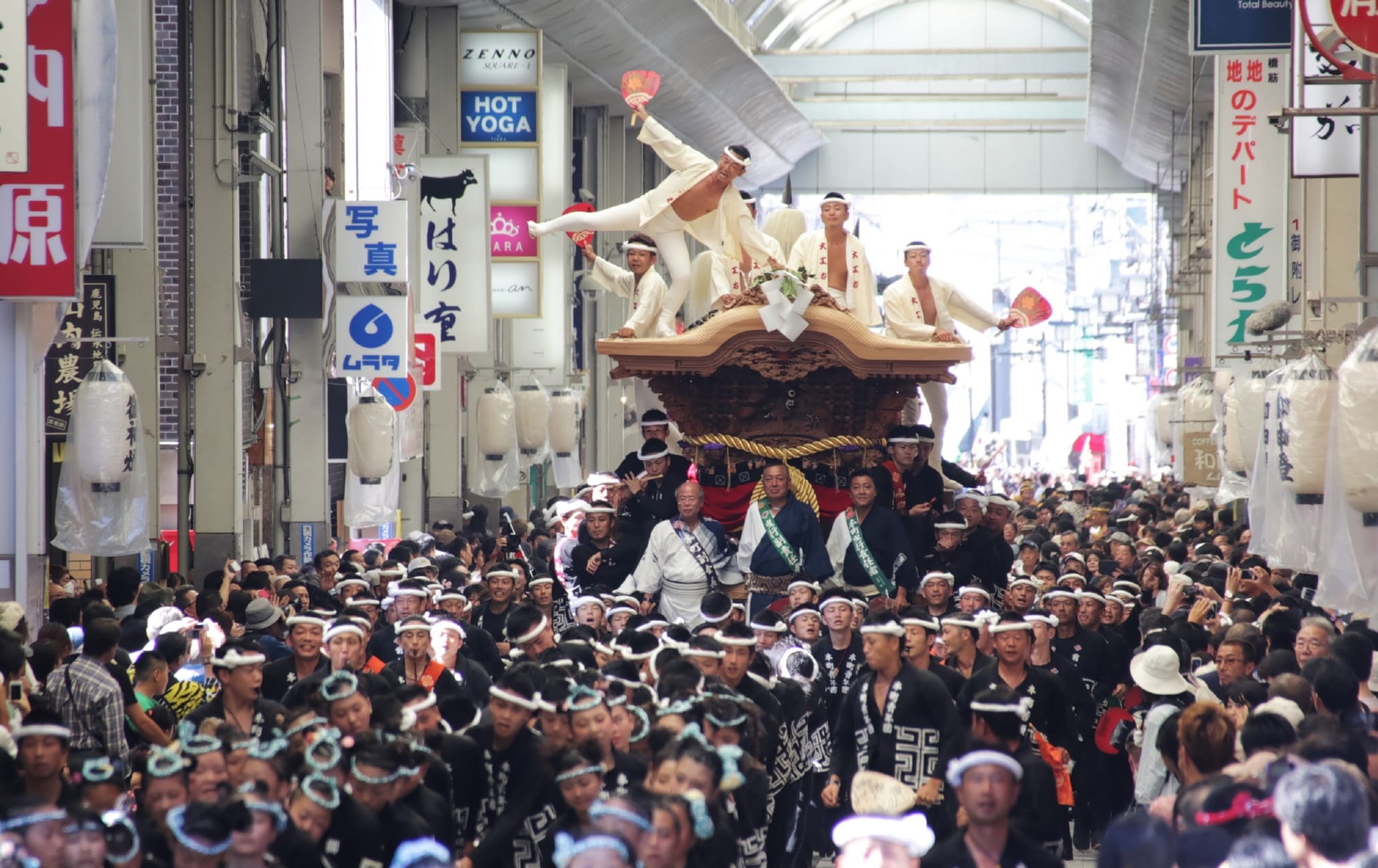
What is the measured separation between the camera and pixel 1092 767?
9.77m

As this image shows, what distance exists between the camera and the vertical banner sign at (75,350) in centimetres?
1398

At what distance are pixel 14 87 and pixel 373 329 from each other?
8.17 metres

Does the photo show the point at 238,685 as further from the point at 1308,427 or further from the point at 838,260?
the point at 838,260

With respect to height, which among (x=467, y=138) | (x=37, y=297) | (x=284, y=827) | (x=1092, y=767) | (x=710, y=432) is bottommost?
(x=1092, y=767)

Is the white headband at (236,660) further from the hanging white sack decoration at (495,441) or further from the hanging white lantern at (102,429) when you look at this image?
the hanging white sack decoration at (495,441)

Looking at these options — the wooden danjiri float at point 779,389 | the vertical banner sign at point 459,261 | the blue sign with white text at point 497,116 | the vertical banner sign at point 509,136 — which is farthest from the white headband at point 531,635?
the blue sign with white text at point 497,116

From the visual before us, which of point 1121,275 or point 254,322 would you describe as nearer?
point 254,322

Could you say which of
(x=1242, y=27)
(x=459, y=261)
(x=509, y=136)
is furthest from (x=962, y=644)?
(x=509, y=136)

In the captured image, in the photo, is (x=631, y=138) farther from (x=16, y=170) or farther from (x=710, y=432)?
(x=16, y=170)

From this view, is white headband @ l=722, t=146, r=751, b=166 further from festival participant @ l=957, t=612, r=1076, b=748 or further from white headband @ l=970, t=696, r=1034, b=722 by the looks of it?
white headband @ l=970, t=696, r=1034, b=722

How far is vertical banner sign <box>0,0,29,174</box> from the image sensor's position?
9227 mm

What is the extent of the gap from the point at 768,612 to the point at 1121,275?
124 feet

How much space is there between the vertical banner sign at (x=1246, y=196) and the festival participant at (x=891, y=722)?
11.6 meters

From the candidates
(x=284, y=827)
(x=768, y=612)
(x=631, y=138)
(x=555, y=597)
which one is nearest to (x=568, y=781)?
(x=284, y=827)
